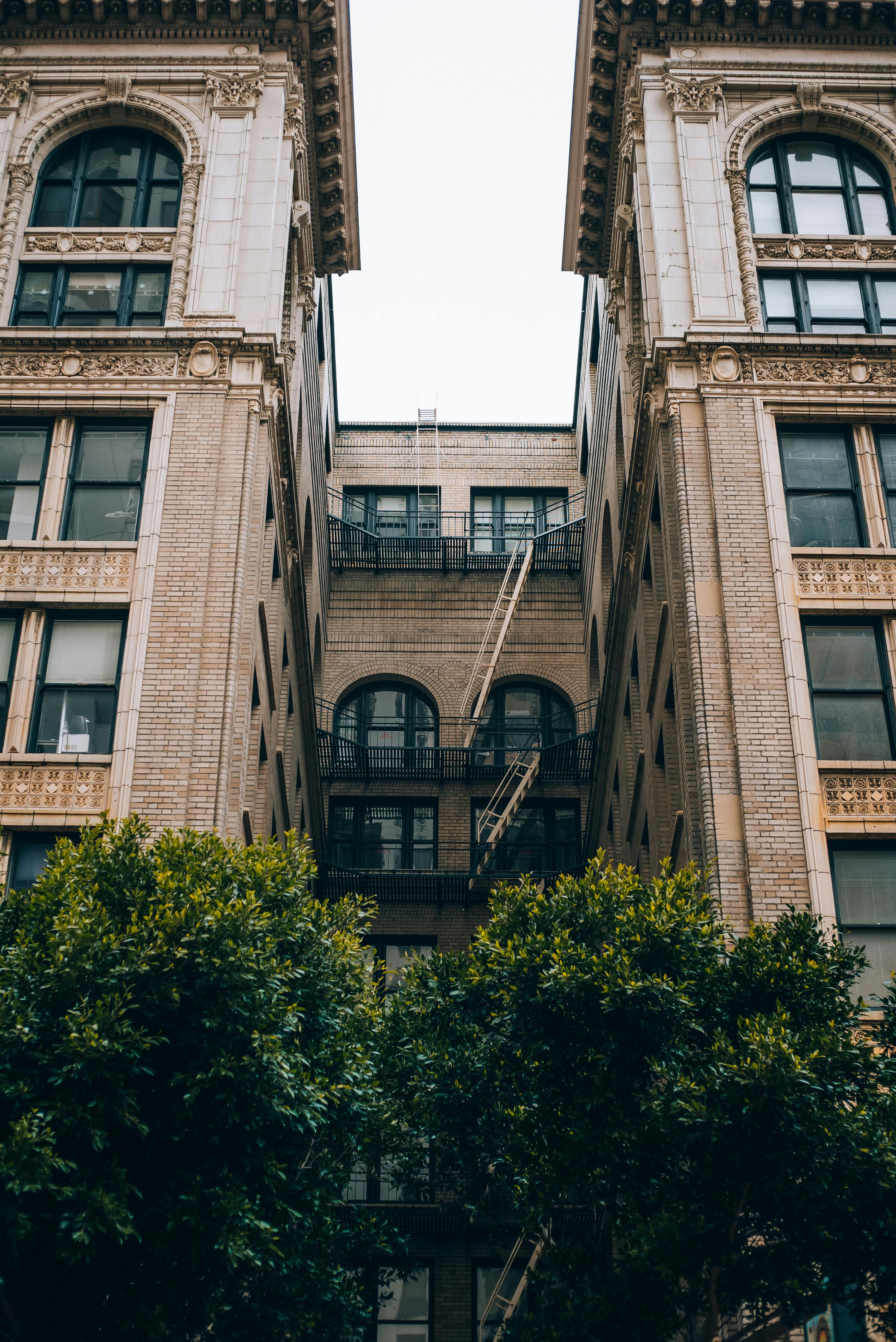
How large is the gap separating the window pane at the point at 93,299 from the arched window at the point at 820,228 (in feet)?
39.8

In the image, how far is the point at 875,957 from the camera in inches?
886

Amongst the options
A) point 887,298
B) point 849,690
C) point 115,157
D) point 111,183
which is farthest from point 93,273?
point 849,690

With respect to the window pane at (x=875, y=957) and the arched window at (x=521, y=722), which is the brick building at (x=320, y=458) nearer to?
the window pane at (x=875, y=957)

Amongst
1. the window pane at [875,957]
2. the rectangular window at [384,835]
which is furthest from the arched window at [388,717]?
the window pane at [875,957]

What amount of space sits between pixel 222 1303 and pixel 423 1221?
18.0 meters

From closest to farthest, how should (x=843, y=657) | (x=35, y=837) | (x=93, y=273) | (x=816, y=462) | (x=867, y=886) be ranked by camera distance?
(x=867, y=886) → (x=35, y=837) → (x=843, y=657) → (x=816, y=462) → (x=93, y=273)

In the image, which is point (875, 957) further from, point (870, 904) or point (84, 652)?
point (84, 652)

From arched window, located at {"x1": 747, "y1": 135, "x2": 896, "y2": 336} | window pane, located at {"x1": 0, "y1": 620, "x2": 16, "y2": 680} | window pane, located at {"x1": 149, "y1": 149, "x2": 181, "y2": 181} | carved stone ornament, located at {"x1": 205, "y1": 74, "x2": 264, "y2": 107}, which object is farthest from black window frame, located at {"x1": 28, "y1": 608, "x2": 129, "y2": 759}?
arched window, located at {"x1": 747, "y1": 135, "x2": 896, "y2": 336}

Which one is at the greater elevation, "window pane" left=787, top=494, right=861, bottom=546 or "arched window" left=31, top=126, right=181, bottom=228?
"arched window" left=31, top=126, right=181, bottom=228

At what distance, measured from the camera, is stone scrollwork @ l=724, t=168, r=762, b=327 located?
2873 centimetres

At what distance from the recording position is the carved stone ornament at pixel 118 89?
103 feet

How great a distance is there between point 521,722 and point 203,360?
1864cm

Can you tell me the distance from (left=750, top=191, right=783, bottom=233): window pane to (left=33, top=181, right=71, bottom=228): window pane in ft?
43.7

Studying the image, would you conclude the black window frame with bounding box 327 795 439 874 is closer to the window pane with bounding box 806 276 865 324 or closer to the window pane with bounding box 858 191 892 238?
the window pane with bounding box 806 276 865 324
